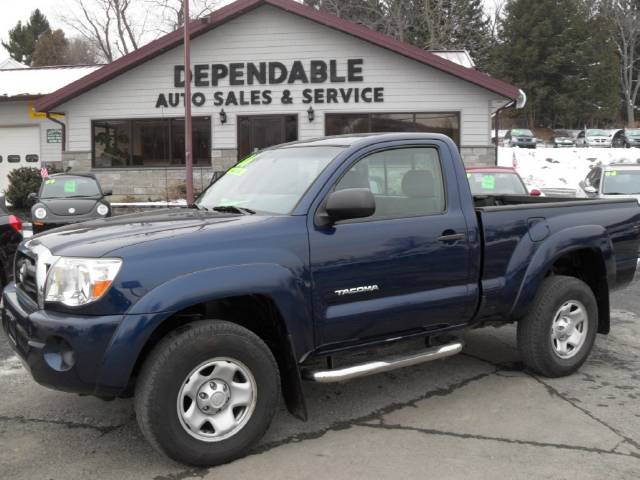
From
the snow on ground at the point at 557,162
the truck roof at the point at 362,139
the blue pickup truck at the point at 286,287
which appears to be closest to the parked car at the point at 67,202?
the blue pickup truck at the point at 286,287

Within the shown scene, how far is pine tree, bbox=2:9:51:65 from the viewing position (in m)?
62.2

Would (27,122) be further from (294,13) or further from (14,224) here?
(14,224)

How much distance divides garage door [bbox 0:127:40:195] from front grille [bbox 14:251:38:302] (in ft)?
67.9

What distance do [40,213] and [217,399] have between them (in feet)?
32.5

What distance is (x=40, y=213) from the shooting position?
39.5 ft

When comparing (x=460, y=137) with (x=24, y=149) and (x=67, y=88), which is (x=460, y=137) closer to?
(x=67, y=88)

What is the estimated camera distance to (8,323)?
3.78m

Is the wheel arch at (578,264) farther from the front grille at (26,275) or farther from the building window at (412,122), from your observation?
the building window at (412,122)

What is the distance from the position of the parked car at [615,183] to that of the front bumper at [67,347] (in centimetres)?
1107

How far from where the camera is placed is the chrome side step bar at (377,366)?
367 cm

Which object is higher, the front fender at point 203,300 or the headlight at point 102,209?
the headlight at point 102,209

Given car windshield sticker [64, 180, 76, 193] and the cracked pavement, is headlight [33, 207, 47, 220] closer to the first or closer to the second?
car windshield sticker [64, 180, 76, 193]

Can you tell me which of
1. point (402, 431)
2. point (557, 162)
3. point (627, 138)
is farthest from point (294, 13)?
point (627, 138)

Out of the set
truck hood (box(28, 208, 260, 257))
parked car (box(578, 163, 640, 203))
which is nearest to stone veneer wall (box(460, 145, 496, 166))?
parked car (box(578, 163, 640, 203))
